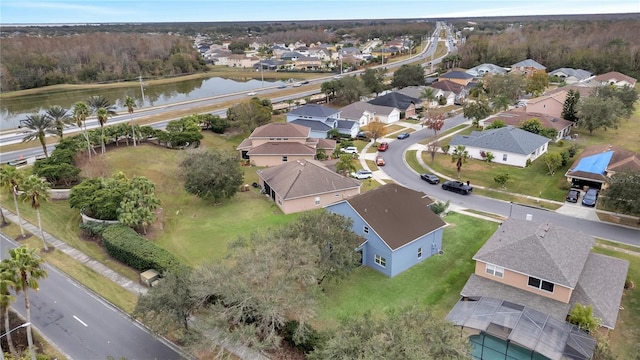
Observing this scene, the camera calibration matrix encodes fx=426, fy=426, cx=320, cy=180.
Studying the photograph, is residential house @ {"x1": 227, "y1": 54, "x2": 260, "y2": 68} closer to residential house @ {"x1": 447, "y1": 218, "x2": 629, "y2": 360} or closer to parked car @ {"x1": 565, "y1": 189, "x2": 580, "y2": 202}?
parked car @ {"x1": 565, "y1": 189, "x2": 580, "y2": 202}

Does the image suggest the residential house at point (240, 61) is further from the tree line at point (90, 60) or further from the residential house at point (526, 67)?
the residential house at point (526, 67)

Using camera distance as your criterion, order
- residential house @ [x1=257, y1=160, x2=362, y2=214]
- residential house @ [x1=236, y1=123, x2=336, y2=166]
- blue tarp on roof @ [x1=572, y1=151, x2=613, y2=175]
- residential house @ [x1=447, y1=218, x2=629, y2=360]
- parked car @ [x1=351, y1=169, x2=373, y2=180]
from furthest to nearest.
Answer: residential house @ [x1=236, y1=123, x2=336, y2=166] → parked car @ [x1=351, y1=169, x2=373, y2=180] → blue tarp on roof @ [x1=572, y1=151, x2=613, y2=175] → residential house @ [x1=257, y1=160, x2=362, y2=214] → residential house @ [x1=447, y1=218, x2=629, y2=360]

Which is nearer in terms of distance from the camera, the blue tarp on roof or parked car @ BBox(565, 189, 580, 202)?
parked car @ BBox(565, 189, 580, 202)

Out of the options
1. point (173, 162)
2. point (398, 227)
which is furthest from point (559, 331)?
point (173, 162)

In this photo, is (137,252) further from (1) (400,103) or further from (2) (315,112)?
(1) (400,103)

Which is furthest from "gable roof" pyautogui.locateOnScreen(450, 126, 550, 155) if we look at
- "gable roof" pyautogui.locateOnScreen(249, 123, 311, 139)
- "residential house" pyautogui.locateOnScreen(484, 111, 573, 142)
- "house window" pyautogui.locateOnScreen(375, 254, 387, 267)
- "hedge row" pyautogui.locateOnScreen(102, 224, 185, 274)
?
"hedge row" pyautogui.locateOnScreen(102, 224, 185, 274)

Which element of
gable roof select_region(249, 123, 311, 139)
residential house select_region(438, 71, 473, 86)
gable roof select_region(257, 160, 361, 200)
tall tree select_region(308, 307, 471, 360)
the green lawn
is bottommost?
the green lawn

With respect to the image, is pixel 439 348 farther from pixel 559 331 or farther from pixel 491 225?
pixel 491 225

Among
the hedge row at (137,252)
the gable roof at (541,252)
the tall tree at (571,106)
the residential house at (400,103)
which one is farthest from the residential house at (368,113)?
the hedge row at (137,252)
